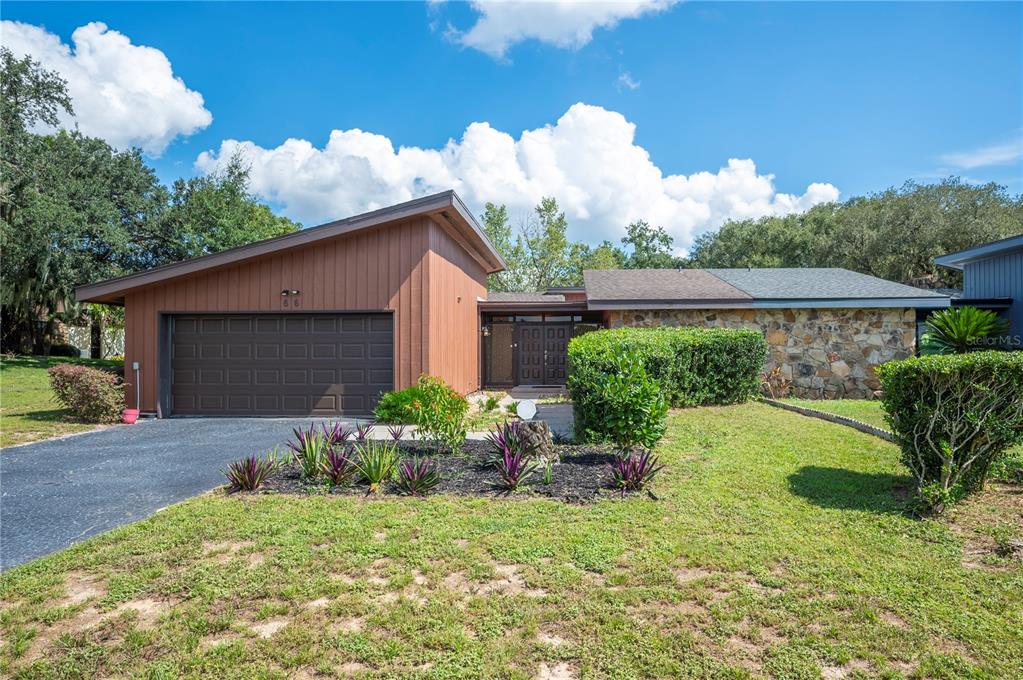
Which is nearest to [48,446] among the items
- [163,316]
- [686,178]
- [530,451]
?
[163,316]

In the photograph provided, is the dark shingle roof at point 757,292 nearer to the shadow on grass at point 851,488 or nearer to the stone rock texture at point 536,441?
the stone rock texture at point 536,441

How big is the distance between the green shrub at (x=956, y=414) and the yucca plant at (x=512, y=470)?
3317 mm

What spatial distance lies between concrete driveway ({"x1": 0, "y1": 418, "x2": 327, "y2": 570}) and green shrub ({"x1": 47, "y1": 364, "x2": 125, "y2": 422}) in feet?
1.93

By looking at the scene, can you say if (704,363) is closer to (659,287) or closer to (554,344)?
(659,287)

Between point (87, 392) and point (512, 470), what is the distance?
29.9 ft

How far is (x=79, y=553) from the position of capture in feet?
12.3

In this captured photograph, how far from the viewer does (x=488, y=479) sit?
216 inches

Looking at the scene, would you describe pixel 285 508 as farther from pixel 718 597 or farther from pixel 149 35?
pixel 149 35

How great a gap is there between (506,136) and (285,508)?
2727cm

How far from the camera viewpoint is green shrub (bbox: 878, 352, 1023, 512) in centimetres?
426

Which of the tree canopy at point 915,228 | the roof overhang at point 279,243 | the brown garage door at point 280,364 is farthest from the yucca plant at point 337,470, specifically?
the tree canopy at point 915,228

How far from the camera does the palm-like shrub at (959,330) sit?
11.2 meters

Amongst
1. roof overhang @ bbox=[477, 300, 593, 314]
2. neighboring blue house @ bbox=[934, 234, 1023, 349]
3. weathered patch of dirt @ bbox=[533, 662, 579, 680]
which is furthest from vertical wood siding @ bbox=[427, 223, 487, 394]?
neighboring blue house @ bbox=[934, 234, 1023, 349]

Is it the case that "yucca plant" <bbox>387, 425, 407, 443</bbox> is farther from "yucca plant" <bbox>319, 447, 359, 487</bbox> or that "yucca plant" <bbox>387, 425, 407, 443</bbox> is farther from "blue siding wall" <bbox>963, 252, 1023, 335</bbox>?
"blue siding wall" <bbox>963, 252, 1023, 335</bbox>
